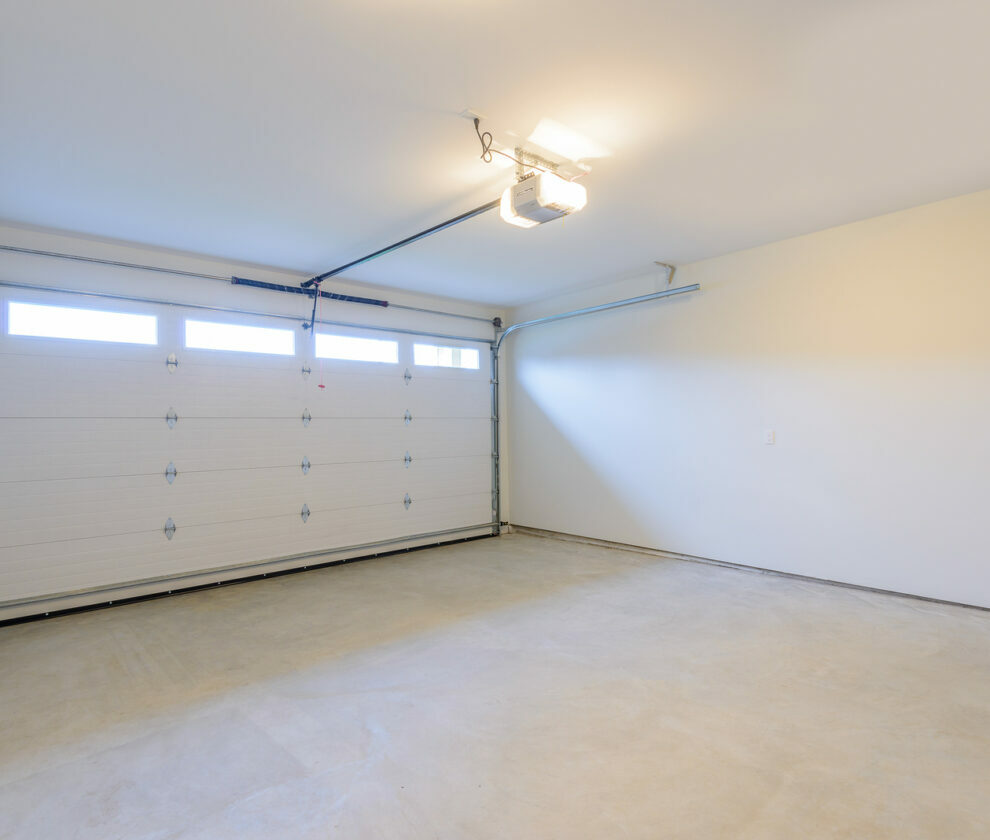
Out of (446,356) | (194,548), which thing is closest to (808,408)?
(446,356)

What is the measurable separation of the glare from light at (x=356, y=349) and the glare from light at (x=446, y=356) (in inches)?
12.1

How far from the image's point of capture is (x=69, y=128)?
8.83ft

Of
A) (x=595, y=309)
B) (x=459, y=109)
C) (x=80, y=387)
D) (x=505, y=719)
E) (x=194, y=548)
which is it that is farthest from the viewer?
(x=595, y=309)

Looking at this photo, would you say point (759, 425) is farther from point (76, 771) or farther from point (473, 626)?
point (76, 771)

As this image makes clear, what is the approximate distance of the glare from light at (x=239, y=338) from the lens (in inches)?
183

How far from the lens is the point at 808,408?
4449mm

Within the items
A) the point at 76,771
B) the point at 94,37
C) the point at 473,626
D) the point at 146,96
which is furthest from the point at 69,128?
the point at 473,626

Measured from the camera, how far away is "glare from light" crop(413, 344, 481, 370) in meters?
6.15

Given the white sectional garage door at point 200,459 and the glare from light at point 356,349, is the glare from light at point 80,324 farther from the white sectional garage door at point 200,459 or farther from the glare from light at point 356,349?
the glare from light at point 356,349

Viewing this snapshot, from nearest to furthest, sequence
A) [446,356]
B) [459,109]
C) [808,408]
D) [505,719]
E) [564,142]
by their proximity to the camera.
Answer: [505,719]
[459,109]
[564,142]
[808,408]
[446,356]

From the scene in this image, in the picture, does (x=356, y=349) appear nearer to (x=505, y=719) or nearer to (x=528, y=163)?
(x=528, y=163)

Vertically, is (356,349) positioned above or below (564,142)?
below

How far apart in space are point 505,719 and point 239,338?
12.8ft

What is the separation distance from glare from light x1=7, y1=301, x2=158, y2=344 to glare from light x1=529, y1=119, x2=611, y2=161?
3.36 meters
